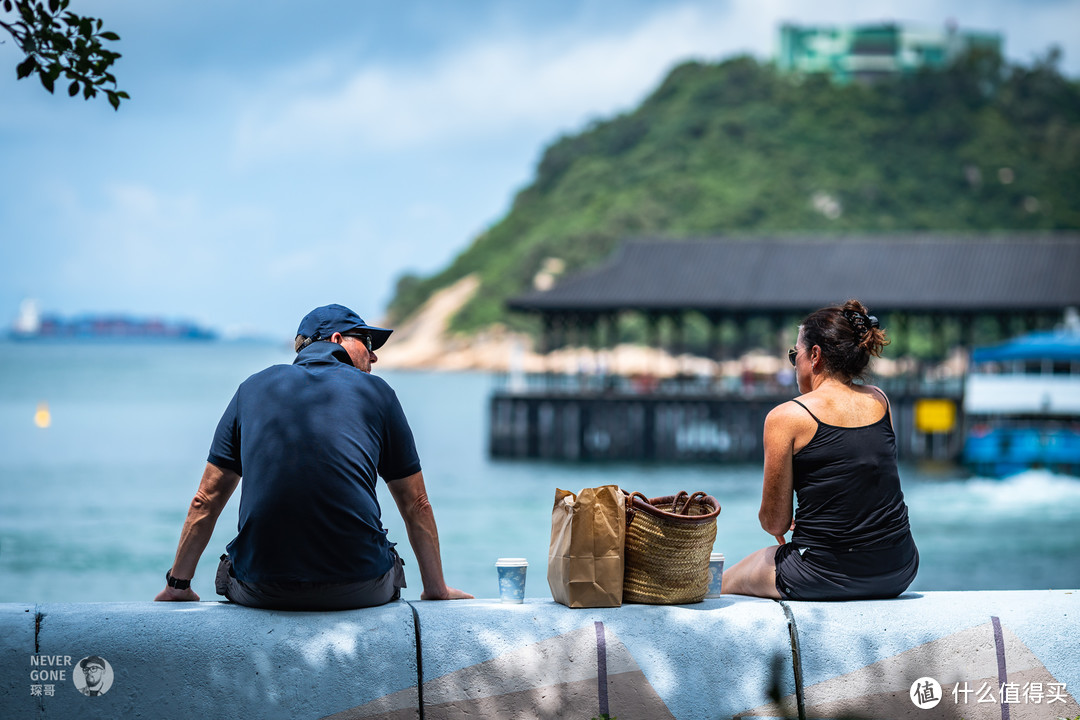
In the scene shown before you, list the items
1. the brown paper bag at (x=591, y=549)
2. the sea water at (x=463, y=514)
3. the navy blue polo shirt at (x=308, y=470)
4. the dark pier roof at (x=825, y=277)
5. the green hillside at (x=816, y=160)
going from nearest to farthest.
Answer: the navy blue polo shirt at (x=308, y=470) < the brown paper bag at (x=591, y=549) < the sea water at (x=463, y=514) < the dark pier roof at (x=825, y=277) < the green hillside at (x=816, y=160)

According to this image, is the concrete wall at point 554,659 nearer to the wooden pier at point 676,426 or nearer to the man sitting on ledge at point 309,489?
the man sitting on ledge at point 309,489

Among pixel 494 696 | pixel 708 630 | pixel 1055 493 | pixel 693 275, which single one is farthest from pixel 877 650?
pixel 693 275

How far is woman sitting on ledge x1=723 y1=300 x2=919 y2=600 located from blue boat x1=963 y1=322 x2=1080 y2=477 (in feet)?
93.0

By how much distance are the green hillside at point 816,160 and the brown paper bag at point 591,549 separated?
79465 mm

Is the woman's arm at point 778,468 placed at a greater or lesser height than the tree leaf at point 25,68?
lesser

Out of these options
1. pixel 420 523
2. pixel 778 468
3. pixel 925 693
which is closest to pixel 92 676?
pixel 420 523

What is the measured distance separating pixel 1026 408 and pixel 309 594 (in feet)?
99.6

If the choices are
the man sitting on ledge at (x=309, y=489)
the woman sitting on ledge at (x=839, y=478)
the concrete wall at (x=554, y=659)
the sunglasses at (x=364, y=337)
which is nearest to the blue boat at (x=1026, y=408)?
the concrete wall at (x=554, y=659)

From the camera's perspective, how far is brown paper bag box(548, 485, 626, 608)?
4.25 meters

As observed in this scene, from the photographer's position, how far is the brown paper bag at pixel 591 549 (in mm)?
4246

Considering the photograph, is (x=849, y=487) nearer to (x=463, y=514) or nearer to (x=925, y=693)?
(x=925, y=693)

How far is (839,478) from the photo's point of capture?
14.5 ft

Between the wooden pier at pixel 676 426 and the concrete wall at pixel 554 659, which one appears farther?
the wooden pier at pixel 676 426

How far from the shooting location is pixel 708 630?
168 inches
